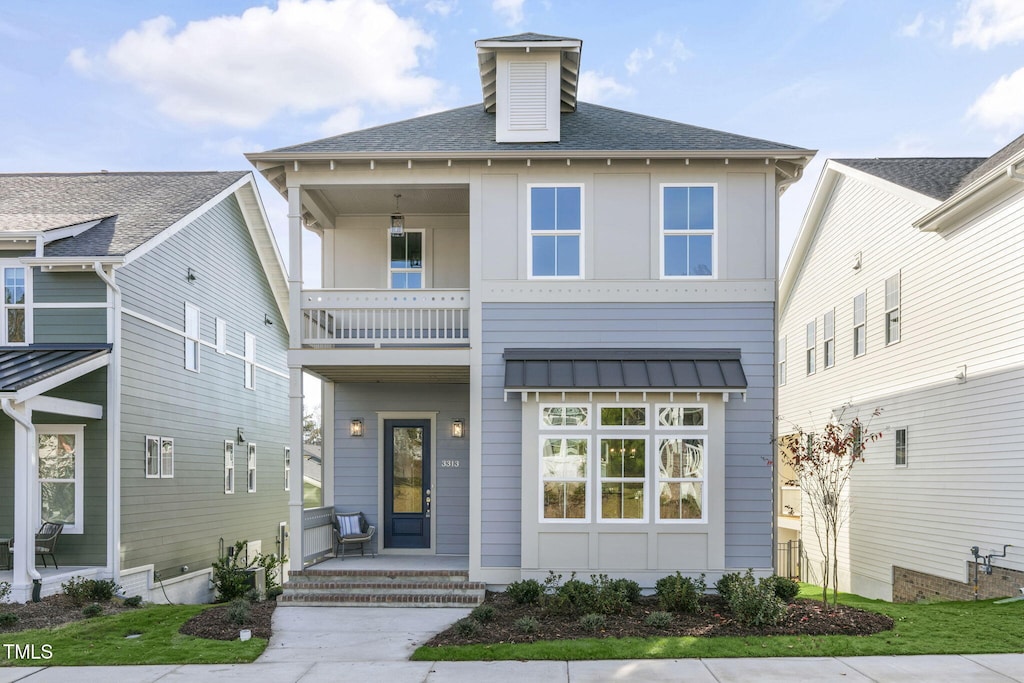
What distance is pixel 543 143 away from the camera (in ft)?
41.5

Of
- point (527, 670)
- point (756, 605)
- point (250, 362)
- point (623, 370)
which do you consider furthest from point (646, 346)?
point (250, 362)

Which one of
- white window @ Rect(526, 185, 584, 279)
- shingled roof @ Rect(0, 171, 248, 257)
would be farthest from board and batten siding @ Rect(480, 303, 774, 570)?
shingled roof @ Rect(0, 171, 248, 257)

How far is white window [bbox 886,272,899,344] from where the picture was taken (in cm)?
1575

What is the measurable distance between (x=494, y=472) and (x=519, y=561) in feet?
4.42

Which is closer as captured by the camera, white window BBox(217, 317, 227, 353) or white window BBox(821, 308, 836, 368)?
white window BBox(217, 317, 227, 353)

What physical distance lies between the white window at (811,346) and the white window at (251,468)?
14.3 m

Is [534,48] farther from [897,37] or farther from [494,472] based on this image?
[897,37]

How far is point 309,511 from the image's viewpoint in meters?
12.5

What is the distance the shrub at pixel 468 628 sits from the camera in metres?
9.18

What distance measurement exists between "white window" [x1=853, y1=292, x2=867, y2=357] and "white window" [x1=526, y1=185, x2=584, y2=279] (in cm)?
835

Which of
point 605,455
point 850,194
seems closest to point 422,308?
point 605,455

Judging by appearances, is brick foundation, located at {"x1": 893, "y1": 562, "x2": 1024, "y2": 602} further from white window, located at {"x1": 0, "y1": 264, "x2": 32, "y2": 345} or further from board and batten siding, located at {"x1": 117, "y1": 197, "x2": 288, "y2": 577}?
white window, located at {"x1": 0, "y1": 264, "x2": 32, "y2": 345}

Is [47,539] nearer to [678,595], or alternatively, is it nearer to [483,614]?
[483,614]

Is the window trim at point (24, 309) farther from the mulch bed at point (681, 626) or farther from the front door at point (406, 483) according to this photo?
the mulch bed at point (681, 626)
